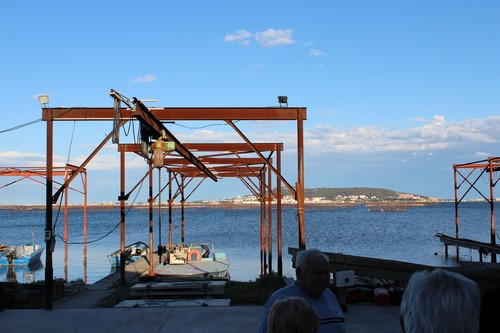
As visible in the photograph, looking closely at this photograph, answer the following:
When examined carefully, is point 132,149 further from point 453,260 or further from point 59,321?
point 453,260

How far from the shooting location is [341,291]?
9.10m

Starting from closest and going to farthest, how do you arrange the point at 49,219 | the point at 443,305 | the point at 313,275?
the point at 443,305, the point at 313,275, the point at 49,219

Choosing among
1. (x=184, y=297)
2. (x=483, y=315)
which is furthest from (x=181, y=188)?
(x=483, y=315)

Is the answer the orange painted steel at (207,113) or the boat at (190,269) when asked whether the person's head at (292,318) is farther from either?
the boat at (190,269)

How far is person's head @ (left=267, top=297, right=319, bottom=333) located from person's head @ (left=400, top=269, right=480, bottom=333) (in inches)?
17.4

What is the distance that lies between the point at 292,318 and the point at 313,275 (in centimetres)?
139

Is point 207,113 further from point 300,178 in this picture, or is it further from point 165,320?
point 165,320

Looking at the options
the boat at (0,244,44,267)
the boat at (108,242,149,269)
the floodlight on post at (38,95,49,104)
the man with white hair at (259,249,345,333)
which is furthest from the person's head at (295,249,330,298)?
the boat at (0,244,44,267)

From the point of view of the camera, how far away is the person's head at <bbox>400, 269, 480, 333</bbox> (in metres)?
2.41

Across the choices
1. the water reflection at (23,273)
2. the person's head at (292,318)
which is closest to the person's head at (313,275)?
the person's head at (292,318)

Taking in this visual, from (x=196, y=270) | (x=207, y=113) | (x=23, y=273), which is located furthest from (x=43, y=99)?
(x=23, y=273)

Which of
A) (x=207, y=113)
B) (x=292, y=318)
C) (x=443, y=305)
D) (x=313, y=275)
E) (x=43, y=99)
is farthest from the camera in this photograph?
(x=207, y=113)

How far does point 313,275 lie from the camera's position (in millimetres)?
3992

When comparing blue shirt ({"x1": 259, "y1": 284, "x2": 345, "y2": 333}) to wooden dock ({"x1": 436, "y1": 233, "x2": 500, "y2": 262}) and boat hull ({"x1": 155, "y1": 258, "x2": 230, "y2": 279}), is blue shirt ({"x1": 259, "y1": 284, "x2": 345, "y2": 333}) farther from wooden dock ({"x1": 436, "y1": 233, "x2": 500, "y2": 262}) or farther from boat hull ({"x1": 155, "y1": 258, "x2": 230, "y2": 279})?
wooden dock ({"x1": 436, "y1": 233, "x2": 500, "y2": 262})
